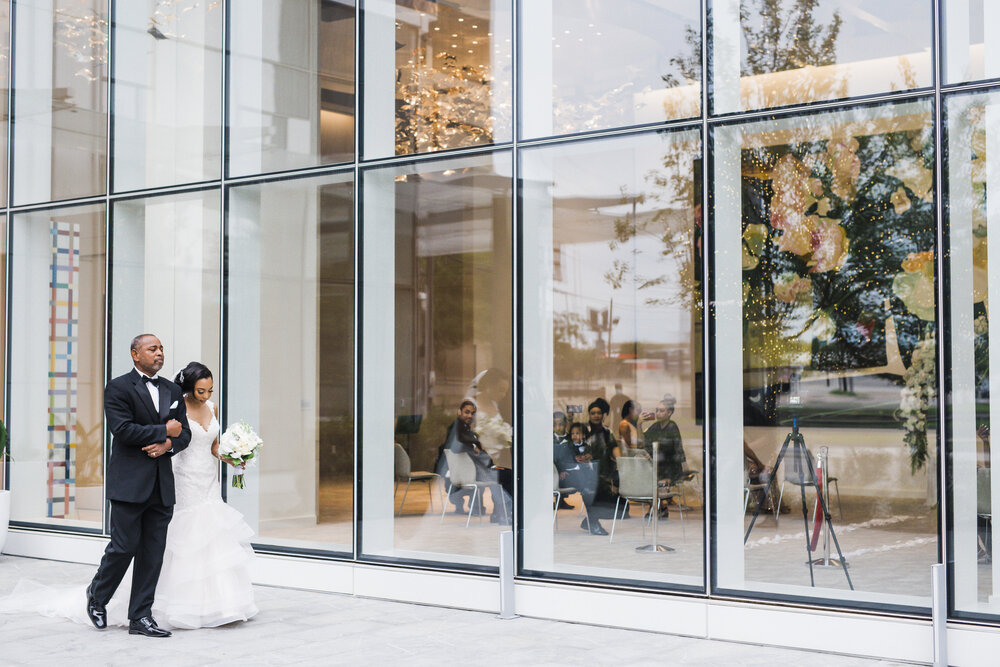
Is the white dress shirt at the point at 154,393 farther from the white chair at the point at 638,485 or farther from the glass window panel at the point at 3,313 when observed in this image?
the glass window panel at the point at 3,313

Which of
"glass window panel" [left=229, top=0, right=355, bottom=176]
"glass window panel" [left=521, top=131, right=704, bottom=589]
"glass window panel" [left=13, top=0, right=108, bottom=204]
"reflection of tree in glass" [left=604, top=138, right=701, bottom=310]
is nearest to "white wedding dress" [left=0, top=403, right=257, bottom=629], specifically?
"glass window panel" [left=521, top=131, right=704, bottom=589]

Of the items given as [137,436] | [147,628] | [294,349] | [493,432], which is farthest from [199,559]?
[294,349]

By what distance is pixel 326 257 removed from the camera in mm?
9438

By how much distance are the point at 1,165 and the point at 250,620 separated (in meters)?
6.78

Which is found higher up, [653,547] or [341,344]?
[341,344]

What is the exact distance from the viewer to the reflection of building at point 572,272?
6742 mm

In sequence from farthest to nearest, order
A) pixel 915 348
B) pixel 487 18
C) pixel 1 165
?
pixel 1 165, pixel 487 18, pixel 915 348

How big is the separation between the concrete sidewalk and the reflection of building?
31 cm

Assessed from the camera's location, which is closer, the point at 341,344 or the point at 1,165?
the point at 341,344

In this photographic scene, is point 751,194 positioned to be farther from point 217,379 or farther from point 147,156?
point 147,156

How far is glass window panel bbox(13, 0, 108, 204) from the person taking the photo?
428 inches

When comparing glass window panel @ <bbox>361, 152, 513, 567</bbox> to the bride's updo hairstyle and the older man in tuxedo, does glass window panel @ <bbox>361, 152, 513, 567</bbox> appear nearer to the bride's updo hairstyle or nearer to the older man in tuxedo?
the bride's updo hairstyle

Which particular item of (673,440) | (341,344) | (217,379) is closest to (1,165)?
(217,379)

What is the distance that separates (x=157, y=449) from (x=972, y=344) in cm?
529
